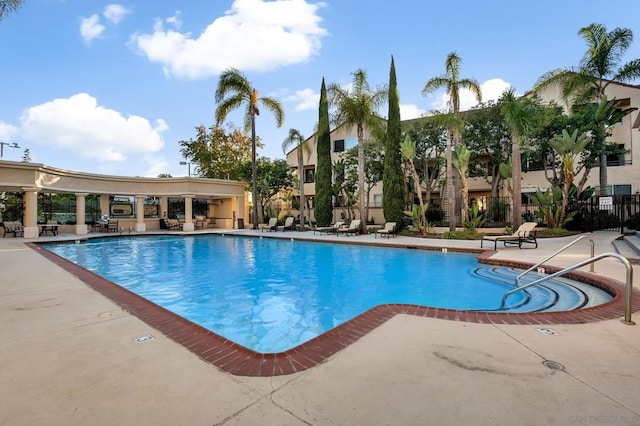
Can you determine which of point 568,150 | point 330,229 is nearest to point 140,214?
point 330,229

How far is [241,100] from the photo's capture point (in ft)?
77.5

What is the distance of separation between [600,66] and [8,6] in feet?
81.7

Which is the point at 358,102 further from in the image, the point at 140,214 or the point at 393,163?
the point at 140,214

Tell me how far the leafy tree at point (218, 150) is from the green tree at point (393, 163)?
16230mm

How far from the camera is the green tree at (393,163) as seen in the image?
20.0m

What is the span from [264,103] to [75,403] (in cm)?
2372

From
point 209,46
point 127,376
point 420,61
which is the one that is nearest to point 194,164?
point 209,46

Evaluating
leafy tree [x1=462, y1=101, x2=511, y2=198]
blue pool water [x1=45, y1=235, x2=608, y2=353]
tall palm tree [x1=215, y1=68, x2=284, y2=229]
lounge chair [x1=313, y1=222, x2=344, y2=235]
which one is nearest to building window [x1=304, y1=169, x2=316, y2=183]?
tall palm tree [x1=215, y1=68, x2=284, y2=229]

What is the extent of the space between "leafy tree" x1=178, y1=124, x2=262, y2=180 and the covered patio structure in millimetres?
3963

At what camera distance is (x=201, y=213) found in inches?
1176

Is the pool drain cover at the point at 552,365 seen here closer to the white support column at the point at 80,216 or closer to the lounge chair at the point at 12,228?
the white support column at the point at 80,216

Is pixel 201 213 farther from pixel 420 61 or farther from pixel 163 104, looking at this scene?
pixel 420 61

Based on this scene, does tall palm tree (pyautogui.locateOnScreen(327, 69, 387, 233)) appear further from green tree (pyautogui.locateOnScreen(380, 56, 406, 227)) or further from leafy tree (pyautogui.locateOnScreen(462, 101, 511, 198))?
leafy tree (pyautogui.locateOnScreen(462, 101, 511, 198))

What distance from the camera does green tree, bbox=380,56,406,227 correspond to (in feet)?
65.6
